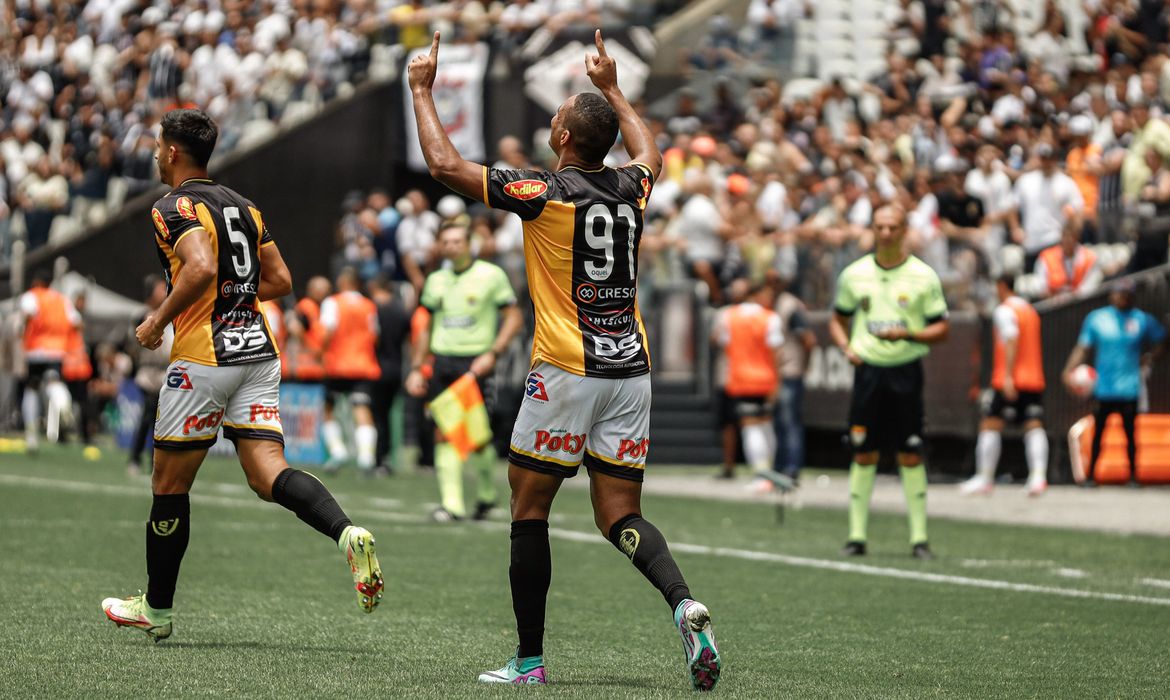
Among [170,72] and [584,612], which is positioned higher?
[170,72]

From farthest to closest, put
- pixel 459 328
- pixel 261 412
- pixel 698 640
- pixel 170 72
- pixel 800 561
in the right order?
pixel 170 72
pixel 459 328
pixel 800 561
pixel 261 412
pixel 698 640

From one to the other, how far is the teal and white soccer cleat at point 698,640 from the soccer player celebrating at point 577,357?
255mm

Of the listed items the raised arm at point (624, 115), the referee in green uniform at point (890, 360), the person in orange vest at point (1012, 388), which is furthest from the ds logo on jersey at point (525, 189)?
the person in orange vest at point (1012, 388)

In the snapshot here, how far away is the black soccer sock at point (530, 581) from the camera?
7.29m

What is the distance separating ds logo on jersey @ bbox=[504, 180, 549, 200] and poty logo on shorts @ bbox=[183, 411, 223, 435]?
1.88m

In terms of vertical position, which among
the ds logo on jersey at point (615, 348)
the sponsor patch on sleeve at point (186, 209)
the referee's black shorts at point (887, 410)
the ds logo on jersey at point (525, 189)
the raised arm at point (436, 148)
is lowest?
the referee's black shorts at point (887, 410)

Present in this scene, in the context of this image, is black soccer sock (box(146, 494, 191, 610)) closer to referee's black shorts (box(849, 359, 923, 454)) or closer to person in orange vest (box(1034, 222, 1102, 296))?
referee's black shorts (box(849, 359, 923, 454))

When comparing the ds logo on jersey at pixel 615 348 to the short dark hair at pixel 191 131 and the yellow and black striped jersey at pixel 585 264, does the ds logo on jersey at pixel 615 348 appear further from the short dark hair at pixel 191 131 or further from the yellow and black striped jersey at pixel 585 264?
the short dark hair at pixel 191 131

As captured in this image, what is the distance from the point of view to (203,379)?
8.15m

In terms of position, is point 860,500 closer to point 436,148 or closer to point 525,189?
point 525,189

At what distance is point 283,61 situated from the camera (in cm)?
3275

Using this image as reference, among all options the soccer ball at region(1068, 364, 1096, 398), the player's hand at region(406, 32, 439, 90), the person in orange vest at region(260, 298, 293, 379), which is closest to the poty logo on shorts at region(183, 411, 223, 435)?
the player's hand at region(406, 32, 439, 90)

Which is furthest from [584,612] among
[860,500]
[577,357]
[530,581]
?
[860,500]

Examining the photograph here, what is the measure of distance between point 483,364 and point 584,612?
17.1ft
